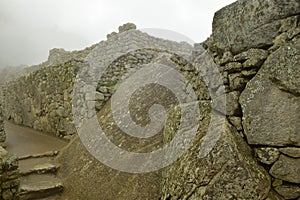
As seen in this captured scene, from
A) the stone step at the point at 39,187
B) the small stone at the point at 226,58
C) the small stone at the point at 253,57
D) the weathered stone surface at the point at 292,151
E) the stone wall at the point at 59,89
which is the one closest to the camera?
the weathered stone surface at the point at 292,151

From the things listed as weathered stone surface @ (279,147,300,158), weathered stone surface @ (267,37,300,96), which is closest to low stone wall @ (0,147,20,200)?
weathered stone surface @ (279,147,300,158)

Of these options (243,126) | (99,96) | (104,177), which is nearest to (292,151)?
(243,126)

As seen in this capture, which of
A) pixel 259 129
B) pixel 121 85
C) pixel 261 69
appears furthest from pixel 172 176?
pixel 121 85

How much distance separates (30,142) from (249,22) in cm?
939

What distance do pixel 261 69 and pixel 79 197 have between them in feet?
15.8

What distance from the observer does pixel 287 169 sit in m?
3.82

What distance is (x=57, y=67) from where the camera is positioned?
11.1m

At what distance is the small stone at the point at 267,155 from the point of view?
3926mm

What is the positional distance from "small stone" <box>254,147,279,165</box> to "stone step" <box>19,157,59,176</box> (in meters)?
5.76

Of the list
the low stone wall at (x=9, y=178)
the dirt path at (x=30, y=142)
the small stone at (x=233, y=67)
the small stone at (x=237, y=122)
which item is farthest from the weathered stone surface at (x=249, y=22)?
the dirt path at (x=30, y=142)

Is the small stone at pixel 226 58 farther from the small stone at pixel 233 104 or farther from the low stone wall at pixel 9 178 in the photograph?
the low stone wall at pixel 9 178

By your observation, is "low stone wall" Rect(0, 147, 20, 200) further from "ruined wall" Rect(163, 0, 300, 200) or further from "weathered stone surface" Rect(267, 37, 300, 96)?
"weathered stone surface" Rect(267, 37, 300, 96)

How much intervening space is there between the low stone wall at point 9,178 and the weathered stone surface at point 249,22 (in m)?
4.97

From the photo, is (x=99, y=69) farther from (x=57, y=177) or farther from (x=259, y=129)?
(x=259, y=129)
